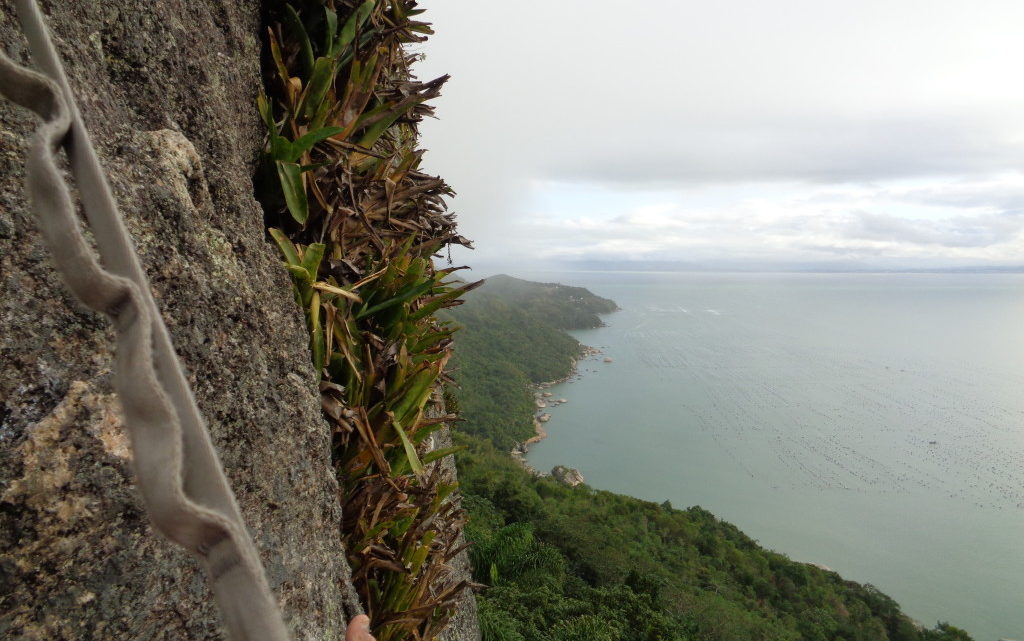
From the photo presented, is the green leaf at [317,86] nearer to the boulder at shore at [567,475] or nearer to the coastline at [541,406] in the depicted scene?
the coastline at [541,406]

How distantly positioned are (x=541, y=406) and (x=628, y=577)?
40315mm

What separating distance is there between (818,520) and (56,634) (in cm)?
4506

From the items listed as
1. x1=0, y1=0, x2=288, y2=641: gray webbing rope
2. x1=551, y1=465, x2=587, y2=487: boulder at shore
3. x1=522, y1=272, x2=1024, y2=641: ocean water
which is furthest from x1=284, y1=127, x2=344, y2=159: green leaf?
x1=522, y1=272, x2=1024, y2=641: ocean water

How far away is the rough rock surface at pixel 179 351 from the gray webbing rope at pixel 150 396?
0.48 meters

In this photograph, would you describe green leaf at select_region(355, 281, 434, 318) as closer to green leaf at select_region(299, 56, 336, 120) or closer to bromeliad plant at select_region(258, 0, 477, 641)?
bromeliad plant at select_region(258, 0, 477, 641)

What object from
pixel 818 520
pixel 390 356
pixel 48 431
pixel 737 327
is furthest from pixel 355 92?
Answer: pixel 737 327

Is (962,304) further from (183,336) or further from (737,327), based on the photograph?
(183,336)

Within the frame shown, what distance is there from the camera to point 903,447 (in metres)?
48.1

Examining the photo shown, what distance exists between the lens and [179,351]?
890 mm

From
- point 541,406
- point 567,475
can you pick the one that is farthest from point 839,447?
point 541,406

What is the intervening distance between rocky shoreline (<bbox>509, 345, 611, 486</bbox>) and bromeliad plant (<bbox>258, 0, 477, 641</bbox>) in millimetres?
35124

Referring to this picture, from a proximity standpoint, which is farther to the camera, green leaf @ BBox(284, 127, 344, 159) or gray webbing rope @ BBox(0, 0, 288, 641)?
green leaf @ BBox(284, 127, 344, 159)

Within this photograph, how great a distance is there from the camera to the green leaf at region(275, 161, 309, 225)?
1271 mm

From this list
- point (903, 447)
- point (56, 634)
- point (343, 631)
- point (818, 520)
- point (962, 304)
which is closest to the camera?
point (56, 634)
